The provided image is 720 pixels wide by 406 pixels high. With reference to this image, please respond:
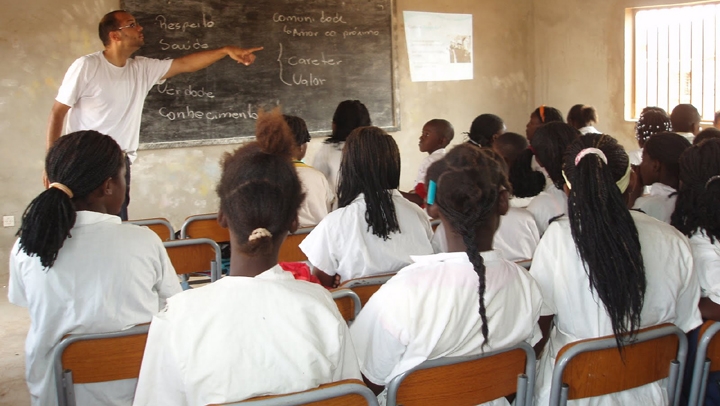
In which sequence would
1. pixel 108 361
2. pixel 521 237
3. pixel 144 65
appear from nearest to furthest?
pixel 108 361 → pixel 521 237 → pixel 144 65

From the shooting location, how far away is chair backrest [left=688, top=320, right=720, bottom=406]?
71.6 inches

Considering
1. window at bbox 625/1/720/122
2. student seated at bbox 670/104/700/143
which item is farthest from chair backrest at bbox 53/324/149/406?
window at bbox 625/1/720/122

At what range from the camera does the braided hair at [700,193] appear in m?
2.10

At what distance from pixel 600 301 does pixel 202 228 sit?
2.02 metres

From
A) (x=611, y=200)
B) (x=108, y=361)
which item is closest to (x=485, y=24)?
(x=611, y=200)

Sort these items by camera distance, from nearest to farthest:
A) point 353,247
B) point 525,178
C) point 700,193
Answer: point 700,193 → point 353,247 → point 525,178

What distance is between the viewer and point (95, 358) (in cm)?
179

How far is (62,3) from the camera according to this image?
197 inches

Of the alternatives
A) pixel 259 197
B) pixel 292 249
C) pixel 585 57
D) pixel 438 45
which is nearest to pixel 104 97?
pixel 292 249

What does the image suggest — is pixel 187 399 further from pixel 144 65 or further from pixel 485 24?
pixel 485 24

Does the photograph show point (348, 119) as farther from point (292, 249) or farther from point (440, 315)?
point (440, 315)

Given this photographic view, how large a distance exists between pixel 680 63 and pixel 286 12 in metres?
3.59

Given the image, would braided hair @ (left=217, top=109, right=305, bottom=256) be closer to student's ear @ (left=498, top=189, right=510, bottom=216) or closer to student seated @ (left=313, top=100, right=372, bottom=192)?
student's ear @ (left=498, top=189, right=510, bottom=216)

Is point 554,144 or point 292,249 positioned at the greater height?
point 554,144
